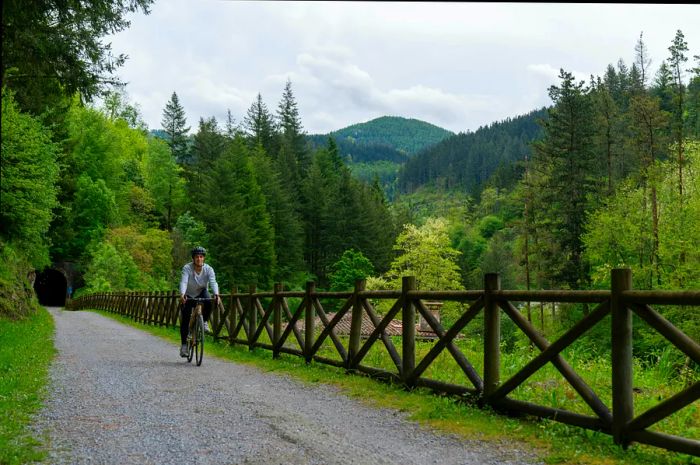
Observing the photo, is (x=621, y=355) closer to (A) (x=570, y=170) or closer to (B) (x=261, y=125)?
(A) (x=570, y=170)

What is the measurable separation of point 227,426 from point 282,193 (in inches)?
2725

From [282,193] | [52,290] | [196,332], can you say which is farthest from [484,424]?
[52,290]

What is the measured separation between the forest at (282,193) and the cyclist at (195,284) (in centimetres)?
403

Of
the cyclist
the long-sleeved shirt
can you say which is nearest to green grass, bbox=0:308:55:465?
the cyclist

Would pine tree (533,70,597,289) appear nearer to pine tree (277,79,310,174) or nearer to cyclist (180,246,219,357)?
cyclist (180,246,219,357)

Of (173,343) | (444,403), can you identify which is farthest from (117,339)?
(444,403)

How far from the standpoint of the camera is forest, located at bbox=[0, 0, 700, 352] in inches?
637

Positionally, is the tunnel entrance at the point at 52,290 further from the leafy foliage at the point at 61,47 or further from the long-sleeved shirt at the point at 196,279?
the long-sleeved shirt at the point at 196,279

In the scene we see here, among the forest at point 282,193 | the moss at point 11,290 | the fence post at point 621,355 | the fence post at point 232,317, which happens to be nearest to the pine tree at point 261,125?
the forest at point 282,193

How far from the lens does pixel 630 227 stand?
3709 cm

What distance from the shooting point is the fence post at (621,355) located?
16.1 feet

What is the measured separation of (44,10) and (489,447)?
922 centimetres

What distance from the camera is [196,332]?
11250 mm

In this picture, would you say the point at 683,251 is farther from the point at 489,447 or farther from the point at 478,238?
the point at 478,238
